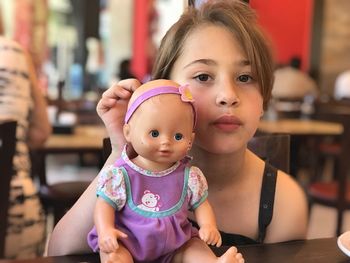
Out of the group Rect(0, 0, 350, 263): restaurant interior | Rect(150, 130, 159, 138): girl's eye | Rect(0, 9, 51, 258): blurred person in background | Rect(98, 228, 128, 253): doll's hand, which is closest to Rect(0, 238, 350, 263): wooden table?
Rect(98, 228, 128, 253): doll's hand

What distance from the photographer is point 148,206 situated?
76 centimetres

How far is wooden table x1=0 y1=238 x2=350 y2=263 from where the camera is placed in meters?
0.87

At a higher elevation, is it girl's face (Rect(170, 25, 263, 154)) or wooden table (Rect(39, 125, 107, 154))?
girl's face (Rect(170, 25, 263, 154))

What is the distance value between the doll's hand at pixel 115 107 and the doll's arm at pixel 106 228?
0.24m

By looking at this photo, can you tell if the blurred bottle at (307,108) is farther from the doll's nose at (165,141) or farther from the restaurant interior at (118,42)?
the doll's nose at (165,141)

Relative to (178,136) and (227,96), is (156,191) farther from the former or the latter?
(227,96)

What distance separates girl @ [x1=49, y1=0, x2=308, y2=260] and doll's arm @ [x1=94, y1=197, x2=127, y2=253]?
0.73 feet

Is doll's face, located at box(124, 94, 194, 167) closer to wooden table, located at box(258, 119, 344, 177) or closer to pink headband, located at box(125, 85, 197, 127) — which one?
pink headband, located at box(125, 85, 197, 127)

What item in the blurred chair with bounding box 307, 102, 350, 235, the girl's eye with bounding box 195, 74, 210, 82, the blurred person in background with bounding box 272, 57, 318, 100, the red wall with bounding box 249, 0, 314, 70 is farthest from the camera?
the red wall with bounding box 249, 0, 314, 70

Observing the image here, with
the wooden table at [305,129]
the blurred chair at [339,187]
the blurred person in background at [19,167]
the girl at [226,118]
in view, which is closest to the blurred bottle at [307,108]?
the wooden table at [305,129]

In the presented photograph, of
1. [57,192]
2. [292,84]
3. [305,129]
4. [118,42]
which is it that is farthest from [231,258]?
[118,42]

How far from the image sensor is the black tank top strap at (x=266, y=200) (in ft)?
3.62

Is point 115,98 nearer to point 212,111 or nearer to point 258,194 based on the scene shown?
point 212,111

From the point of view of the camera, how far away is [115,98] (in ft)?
3.14
